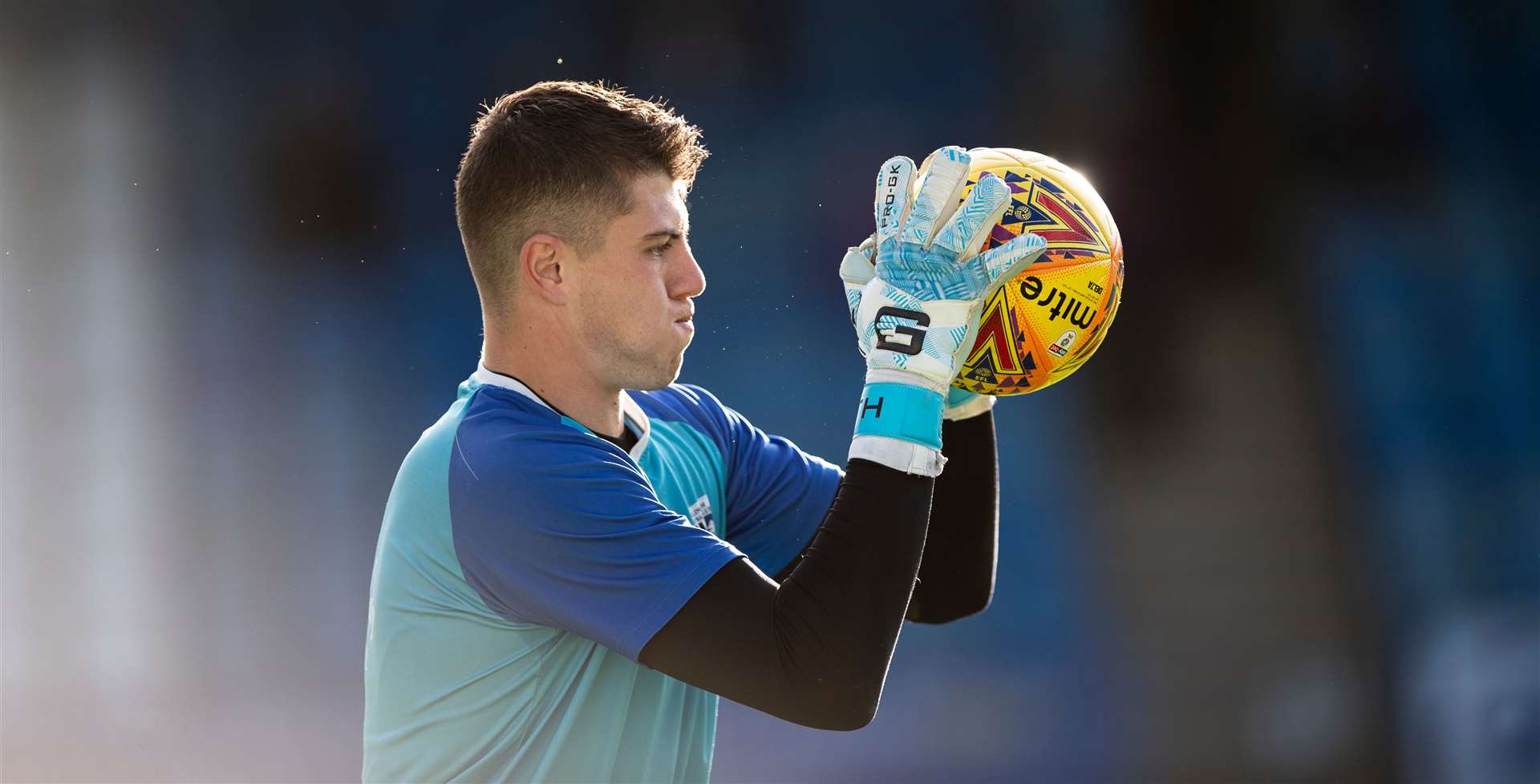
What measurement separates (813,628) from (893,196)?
704mm

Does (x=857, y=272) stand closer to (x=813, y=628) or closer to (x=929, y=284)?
(x=929, y=284)

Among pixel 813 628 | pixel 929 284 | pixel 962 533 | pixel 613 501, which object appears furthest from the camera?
pixel 962 533

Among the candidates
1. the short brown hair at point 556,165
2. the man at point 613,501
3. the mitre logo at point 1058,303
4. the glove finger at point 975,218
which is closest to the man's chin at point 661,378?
the man at point 613,501

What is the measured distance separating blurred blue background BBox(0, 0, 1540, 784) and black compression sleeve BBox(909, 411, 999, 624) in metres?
1.83

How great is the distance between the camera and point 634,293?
2.04 metres

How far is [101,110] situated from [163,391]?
96 cm

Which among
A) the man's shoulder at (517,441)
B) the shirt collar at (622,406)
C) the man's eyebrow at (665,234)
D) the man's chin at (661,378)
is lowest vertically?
the man's shoulder at (517,441)

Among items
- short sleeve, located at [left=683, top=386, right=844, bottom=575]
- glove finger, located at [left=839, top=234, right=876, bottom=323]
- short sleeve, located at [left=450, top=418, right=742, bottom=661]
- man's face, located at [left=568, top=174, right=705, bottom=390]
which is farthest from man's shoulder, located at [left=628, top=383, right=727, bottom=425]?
short sleeve, located at [left=450, top=418, right=742, bottom=661]

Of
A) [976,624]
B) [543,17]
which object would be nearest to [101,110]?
[543,17]

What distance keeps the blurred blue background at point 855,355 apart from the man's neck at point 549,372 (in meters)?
2.09

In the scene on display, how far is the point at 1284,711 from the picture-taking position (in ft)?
13.3

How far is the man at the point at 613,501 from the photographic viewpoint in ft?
5.65

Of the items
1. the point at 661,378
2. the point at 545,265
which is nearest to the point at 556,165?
the point at 545,265

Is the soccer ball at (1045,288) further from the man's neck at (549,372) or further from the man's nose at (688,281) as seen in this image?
the man's neck at (549,372)
